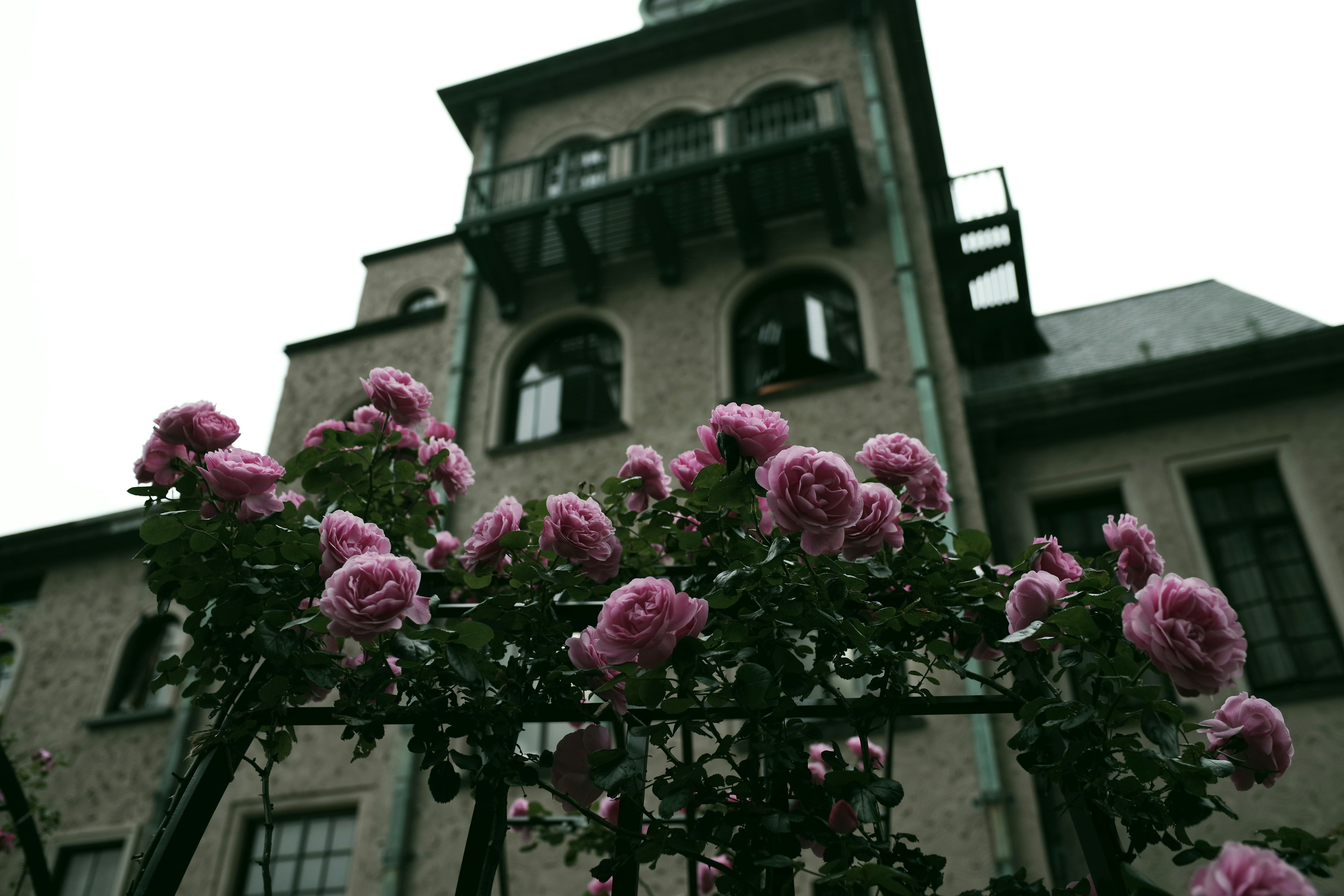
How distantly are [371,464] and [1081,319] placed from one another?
11431 mm

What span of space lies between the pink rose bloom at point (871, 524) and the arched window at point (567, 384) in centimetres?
812

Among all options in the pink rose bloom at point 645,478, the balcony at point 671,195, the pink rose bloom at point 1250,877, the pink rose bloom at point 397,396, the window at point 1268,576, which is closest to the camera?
the pink rose bloom at point 1250,877

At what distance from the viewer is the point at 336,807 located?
350 inches

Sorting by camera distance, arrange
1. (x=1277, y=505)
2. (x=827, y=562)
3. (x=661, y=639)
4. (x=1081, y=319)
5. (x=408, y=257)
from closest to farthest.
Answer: (x=661, y=639)
(x=827, y=562)
(x=1277, y=505)
(x=1081, y=319)
(x=408, y=257)

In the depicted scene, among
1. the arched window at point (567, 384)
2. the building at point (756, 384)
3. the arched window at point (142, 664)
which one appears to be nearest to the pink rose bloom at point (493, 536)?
the building at point (756, 384)

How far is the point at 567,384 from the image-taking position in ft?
35.6

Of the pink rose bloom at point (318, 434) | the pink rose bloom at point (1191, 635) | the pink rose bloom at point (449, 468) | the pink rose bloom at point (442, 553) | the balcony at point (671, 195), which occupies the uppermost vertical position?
the balcony at point (671, 195)

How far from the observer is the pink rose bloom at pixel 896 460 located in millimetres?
2525

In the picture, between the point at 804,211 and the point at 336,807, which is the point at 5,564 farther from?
the point at 804,211

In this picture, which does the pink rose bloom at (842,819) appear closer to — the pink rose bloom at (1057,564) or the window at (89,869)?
the pink rose bloom at (1057,564)

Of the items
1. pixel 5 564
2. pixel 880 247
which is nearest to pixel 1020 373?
pixel 880 247

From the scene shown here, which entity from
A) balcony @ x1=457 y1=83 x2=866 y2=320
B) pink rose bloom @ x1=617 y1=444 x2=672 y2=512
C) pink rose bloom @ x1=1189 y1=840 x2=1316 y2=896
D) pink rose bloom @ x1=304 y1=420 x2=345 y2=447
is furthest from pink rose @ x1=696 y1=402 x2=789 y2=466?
balcony @ x1=457 y1=83 x2=866 y2=320

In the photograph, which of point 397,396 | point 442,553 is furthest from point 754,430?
point 442,553

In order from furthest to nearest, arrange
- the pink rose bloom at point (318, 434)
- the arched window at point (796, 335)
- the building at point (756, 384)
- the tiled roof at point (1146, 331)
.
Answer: the arched window at point (796, 335) → the tiled roof at point (1146, 331) → the building at point (756, 384) → the pink rose bloom at point (318, 434)
